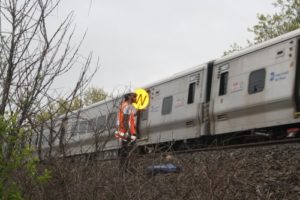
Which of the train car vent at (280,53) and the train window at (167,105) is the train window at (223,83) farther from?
the train window at (167,105)

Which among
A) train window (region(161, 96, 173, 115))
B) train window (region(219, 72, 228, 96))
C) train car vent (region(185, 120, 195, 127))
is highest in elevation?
train window (region(219, 72, 228, 96))

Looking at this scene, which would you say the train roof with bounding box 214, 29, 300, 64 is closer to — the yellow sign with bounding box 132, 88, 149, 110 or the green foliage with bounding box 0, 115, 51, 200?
the yellow sign with bounding box 132, 88, 149, 110

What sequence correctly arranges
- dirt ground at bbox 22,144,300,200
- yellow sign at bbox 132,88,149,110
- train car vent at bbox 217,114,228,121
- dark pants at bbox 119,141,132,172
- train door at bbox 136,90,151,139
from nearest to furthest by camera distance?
1. dirt ground at bbox 22,144,300,200
2. dark pants at bbox 119,141,132,172
3. yellow sign at bbox 132,88,149,110
4. train car vent at bbox 217,114,228,121
5. train door at bbox 136,90,151,139

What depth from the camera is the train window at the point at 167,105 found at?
1652cm

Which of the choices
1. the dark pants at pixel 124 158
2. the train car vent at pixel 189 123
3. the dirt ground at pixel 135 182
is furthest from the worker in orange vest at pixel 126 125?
the train car vent at pixel 189 123

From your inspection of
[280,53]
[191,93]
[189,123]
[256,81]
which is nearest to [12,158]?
[280,53]

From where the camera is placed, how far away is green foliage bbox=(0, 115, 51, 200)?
4199 mm

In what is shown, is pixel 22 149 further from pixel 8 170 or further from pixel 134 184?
pixel 134 184

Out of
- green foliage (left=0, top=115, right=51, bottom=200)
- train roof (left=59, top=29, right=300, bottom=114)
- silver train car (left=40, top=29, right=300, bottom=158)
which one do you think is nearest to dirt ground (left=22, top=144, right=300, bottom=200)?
green foliage (left=0, top=115, right=51, bottom=200)

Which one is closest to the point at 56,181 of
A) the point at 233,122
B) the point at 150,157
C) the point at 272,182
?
the point at 150,157

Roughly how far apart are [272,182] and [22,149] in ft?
12.4

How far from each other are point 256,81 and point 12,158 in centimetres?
945

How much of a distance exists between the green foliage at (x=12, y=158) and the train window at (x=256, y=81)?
908 cm

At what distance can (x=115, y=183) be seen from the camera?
4.86 meters
